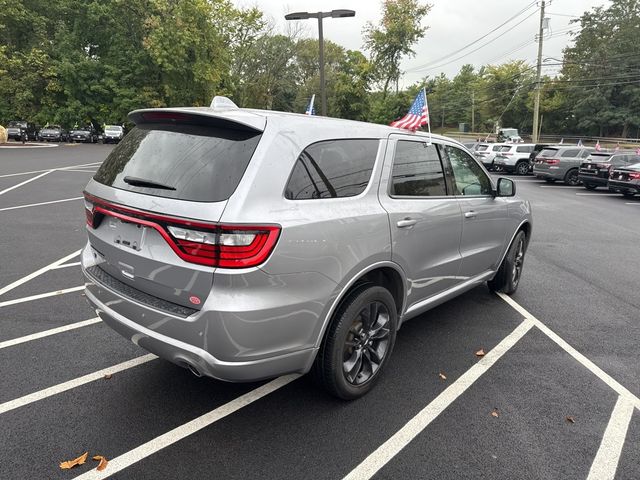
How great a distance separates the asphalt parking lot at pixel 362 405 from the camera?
8.09 feet

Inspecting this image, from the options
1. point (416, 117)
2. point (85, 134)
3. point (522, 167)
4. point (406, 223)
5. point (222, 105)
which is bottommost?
point (522, 167)

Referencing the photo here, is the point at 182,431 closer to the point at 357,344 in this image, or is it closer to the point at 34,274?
the point at 357,344

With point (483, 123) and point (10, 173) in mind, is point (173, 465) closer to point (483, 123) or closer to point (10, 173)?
point (10, 173)

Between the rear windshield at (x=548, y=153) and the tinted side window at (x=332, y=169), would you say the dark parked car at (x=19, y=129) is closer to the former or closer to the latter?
the rear windshield at (x=548, y=153)

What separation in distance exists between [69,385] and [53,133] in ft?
148

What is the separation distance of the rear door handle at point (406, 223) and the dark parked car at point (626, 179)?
1534 centimetres

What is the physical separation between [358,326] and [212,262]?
1.18 metres

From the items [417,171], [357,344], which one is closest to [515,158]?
[417,171]

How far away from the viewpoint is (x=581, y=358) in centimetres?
374

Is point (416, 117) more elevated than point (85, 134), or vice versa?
point (85, 134)

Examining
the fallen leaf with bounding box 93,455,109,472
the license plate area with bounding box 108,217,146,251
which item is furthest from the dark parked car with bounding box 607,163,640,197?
the fallen leaf with bounding box 93,455,109,472

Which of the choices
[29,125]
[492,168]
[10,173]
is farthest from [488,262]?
[29,125]

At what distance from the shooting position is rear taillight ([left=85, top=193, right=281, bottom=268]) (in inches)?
86.8

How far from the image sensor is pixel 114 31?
39.5 meters
